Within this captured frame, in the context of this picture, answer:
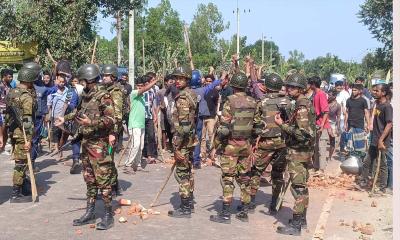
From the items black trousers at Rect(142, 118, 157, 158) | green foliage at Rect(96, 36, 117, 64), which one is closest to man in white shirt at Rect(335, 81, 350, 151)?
black trousers at Rect(142, 118, 157, 158)

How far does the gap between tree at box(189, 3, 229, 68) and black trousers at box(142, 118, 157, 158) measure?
2073 inches


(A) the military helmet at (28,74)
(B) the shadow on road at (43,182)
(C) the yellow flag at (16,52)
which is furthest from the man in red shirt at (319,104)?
(C) the yellow flag at (16,52)

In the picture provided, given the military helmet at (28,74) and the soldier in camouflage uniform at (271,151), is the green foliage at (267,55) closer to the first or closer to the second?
the soldier in camouflage uniform at (271,151)

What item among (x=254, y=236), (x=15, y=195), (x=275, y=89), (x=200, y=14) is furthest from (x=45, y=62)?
(x=200, y=14)

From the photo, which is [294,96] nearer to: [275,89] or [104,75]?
[275,89]

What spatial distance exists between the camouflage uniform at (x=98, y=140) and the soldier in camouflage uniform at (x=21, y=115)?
1.32m

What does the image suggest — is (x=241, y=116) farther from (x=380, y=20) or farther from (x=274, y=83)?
(x=380, y=20)

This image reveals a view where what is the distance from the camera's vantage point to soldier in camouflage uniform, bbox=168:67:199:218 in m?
7.13

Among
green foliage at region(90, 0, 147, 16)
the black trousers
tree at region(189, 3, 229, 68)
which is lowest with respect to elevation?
the black trousers

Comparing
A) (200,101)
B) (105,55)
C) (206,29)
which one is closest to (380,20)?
(105,55)

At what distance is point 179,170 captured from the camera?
722 centimetres

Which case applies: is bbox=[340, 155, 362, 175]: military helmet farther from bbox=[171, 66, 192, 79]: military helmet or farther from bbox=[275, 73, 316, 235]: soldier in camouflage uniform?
bbox=[171, 66, 192, 79]: military helmet

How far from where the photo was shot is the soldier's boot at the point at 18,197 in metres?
7.86

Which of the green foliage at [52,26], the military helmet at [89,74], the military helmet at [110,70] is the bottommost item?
the military helmet at [89,74]
